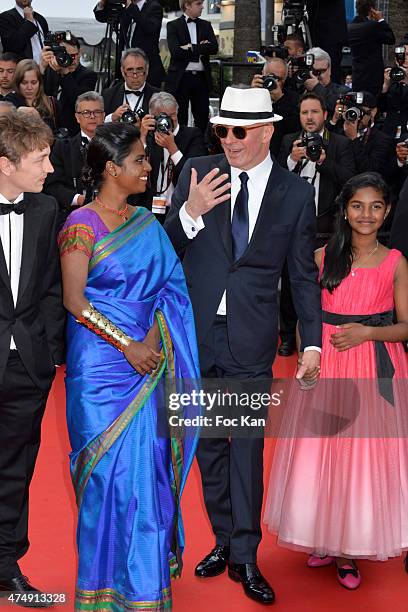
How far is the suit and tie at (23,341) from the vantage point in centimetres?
349

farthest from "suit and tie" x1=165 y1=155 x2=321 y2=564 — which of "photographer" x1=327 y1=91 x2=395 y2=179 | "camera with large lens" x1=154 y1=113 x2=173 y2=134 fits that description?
→ "photographer" x1=327 y1=91 x2=395 y2=179

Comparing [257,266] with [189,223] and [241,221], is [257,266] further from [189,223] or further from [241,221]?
[189,223]

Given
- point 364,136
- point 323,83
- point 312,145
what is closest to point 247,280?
point 312,145

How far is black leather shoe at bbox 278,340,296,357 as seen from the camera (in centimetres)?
734

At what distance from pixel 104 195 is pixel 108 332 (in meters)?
0.52

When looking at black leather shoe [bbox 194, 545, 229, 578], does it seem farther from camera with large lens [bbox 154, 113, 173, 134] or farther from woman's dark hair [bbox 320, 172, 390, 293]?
camera with large lens [bbox 154, 113, 173, 134]

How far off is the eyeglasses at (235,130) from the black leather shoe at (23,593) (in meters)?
1.87

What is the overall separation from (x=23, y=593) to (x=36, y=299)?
1127 millimetres

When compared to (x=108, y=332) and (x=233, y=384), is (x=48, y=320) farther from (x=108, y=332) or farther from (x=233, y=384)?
(x=233, y=384)

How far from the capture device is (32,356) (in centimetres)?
354

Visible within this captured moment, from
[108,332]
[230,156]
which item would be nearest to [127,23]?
[230,156]

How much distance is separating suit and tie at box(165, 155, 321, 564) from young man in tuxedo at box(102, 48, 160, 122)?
4.09m

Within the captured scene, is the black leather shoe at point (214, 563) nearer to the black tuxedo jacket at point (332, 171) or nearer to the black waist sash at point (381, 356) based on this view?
→ the black waist sash at point (381, 356)

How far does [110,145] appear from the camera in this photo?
3531mm
